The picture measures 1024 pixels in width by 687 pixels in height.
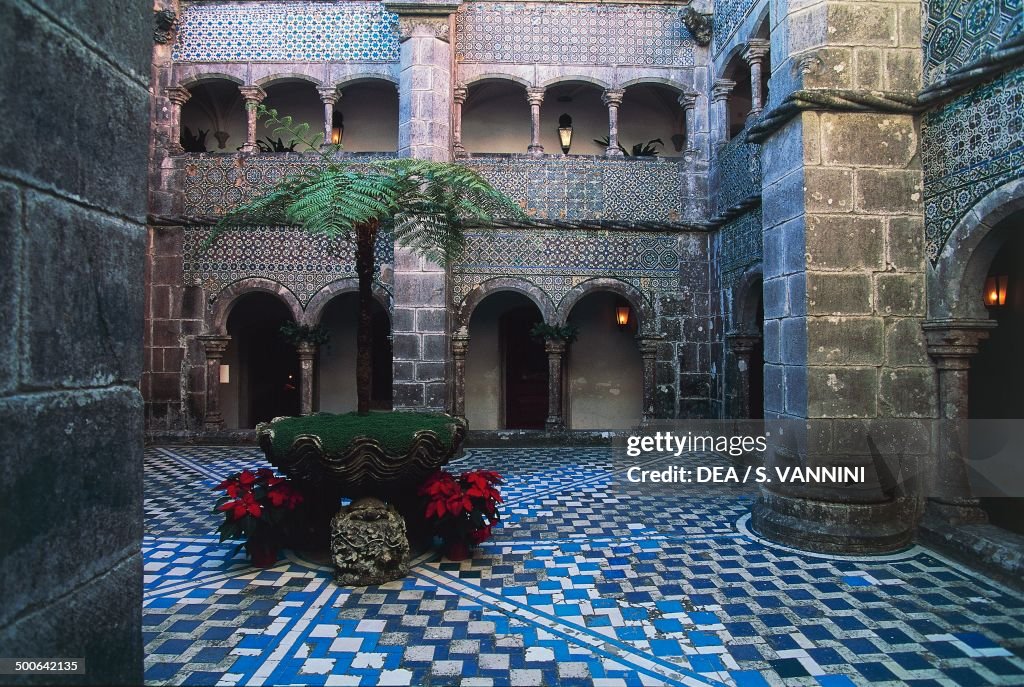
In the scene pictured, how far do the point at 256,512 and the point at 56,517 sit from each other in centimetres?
289

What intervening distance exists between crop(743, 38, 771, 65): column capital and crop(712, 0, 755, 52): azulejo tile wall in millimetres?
437

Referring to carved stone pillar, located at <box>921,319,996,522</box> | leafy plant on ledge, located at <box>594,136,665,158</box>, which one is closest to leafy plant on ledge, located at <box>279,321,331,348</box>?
leafy plant on ledge, located at <box>594,136,665,158</box>

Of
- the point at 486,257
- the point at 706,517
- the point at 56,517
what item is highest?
the point at 486,257

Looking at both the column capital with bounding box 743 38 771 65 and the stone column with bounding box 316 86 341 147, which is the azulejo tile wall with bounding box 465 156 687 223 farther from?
the stone column with bounding box 316 86 341 147

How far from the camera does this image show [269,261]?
9125 mm

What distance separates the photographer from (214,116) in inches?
408

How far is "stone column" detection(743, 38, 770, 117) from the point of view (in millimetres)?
7295

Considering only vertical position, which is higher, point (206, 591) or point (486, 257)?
point (486, 257)

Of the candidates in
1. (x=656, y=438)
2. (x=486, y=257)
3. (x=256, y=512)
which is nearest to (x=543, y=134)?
(x=486, y=257)

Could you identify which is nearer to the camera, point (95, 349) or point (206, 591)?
point (95, 349)

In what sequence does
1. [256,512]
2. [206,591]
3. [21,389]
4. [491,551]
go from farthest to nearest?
1. [491,551]
2. [256,512]
3. [206,591]
4. [21,389]

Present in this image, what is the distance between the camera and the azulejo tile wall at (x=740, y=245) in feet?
23.9

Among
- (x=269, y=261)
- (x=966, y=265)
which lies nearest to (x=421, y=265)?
(x=269, y=261)

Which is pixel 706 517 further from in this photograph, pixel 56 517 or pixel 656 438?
pixel 56 517
